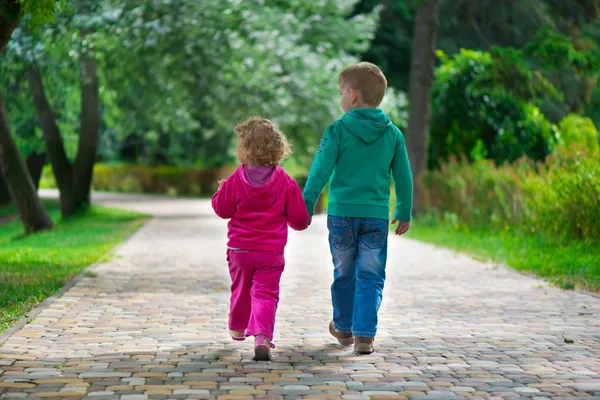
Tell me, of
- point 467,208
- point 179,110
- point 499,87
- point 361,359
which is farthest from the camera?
point 179,110

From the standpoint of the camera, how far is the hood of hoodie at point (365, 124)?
631 cm

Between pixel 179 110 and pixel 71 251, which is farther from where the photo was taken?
pixel 179 110

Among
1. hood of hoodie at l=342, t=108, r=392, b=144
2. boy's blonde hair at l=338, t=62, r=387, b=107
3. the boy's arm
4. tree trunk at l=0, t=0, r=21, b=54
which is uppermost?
tree trunk at l=0, t=0, r=21, b=54

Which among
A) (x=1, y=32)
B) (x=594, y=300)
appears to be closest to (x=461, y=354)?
(x=594, y=300)

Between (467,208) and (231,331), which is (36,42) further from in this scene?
Result: (231,331)

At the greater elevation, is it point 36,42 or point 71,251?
point 36,42

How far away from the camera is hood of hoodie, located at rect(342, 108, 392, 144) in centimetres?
631

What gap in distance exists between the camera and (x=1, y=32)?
9141mm

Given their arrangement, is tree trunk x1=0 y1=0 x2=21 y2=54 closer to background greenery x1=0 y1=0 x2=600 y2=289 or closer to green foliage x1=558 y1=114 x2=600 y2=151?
background greenery x1=0 y1=0 x2=600 y2=289

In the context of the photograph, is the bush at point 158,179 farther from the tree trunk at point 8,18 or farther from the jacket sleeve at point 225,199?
the jacket sleeve at point 225,199

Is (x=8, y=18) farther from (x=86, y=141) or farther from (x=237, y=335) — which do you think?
(x=86, y=141)

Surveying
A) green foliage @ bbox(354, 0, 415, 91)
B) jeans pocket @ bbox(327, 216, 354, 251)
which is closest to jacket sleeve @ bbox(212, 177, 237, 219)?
jeans pocket @ bbox(327, 216, 354, 251)

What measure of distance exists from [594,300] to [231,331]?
4009 millimetres

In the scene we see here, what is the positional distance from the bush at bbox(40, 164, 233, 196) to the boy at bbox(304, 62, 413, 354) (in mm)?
33088
